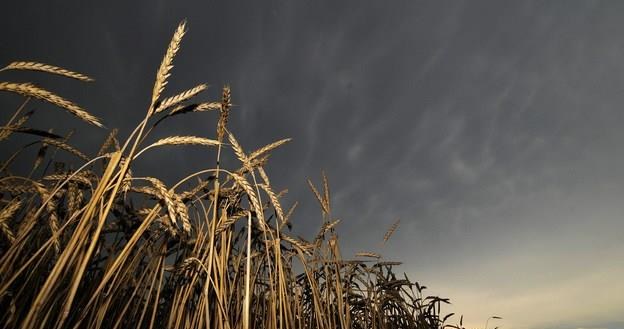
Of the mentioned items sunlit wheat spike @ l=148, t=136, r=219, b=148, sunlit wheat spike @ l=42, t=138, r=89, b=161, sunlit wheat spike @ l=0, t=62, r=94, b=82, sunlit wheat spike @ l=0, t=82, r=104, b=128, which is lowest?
sunlit wheat spike @ l=148, t=136, r=219, b=148

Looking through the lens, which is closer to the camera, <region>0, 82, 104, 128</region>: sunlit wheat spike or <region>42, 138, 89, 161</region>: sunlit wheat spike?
<region>0, 82, 104, 128</region>: sunlit wheat spike

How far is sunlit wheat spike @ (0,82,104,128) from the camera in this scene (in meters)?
1.09

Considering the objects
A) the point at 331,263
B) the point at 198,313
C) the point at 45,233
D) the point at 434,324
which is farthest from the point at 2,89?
the point at 434,324

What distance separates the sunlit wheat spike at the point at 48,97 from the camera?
1095mm

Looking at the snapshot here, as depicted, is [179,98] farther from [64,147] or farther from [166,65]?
[64,147]

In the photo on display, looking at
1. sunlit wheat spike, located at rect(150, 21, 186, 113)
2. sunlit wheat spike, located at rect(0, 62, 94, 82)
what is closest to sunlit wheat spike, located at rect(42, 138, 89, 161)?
sunlit wheat spike, located at rect(0, 62, 94, 82)

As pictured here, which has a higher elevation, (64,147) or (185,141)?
(64,147)

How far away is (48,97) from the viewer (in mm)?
1148

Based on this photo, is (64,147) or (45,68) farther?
(64,147)

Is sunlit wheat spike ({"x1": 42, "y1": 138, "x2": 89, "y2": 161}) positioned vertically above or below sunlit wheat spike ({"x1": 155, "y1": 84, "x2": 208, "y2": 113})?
above

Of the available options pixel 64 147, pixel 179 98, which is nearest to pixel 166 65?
pixel 179 98

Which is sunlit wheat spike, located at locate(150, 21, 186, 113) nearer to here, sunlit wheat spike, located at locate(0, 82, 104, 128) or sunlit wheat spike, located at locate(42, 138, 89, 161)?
sunlit wheat spike, located at locate(0, 82, 104, 128)

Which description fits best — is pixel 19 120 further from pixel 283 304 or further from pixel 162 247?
pixel 283 304

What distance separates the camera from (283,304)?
191 centimetres
